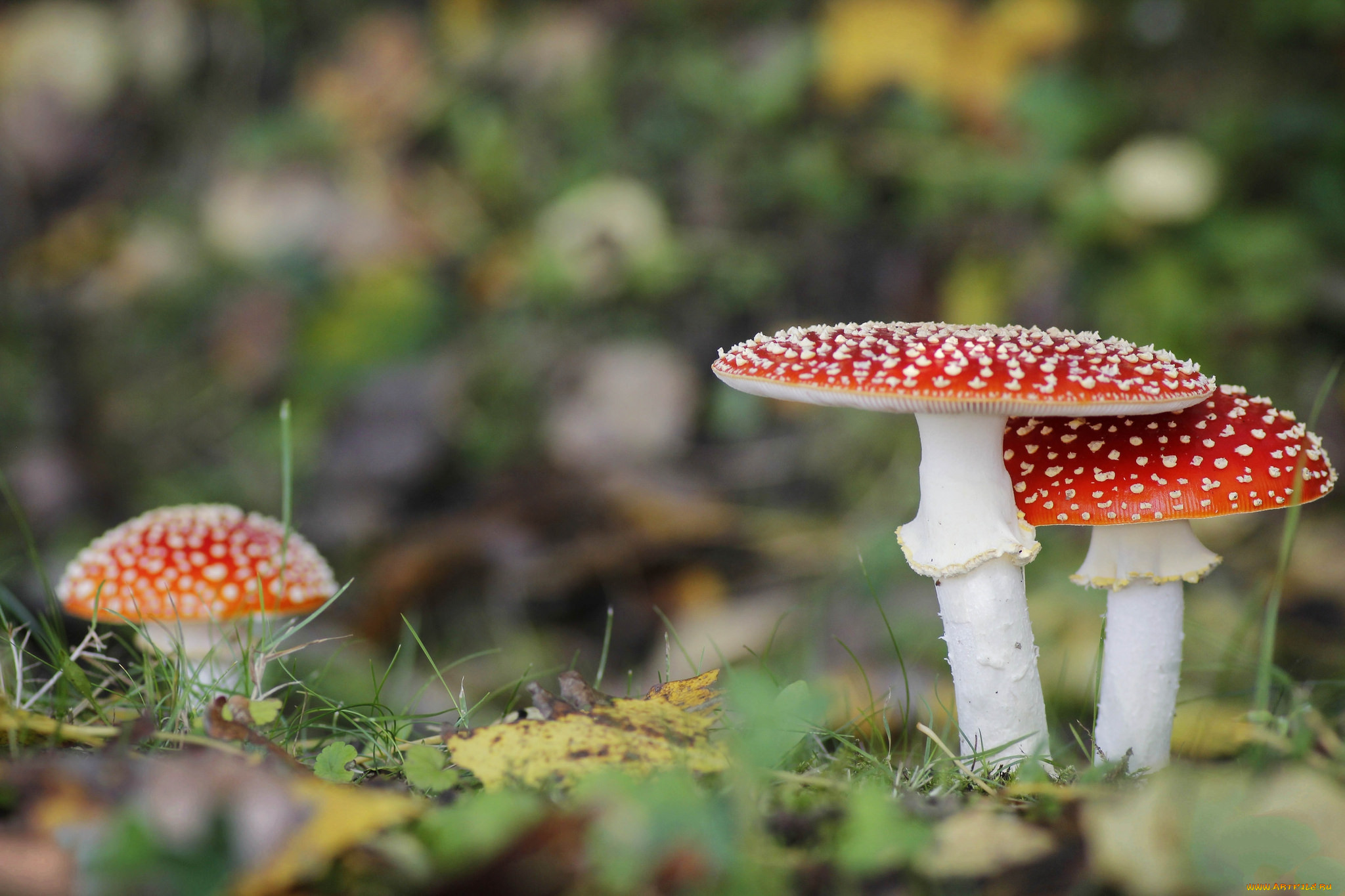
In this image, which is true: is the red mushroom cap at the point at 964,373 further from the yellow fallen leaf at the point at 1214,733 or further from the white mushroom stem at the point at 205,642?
the white mushroom stem at the point at 205,642

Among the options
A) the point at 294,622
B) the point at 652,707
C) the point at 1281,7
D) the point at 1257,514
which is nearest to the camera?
the point at 652,707

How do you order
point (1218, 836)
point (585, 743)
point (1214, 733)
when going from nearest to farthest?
point (1218, 836) → point (585, 743) → point (1214, 733)

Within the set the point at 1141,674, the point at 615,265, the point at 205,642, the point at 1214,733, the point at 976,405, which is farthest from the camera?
the point at 615,265

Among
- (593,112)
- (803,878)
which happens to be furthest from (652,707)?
(593,112)

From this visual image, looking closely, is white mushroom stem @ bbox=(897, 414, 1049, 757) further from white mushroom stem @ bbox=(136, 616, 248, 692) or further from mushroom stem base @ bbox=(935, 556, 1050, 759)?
white mushroom stem @ bbox=(136, 616, 248, 692)

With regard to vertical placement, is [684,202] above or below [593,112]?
below

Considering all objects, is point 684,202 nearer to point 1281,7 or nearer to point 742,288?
point 742,288

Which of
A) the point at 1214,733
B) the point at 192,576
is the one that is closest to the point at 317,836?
the point at 192,576

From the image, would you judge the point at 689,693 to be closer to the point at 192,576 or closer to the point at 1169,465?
the point at 1169,465
